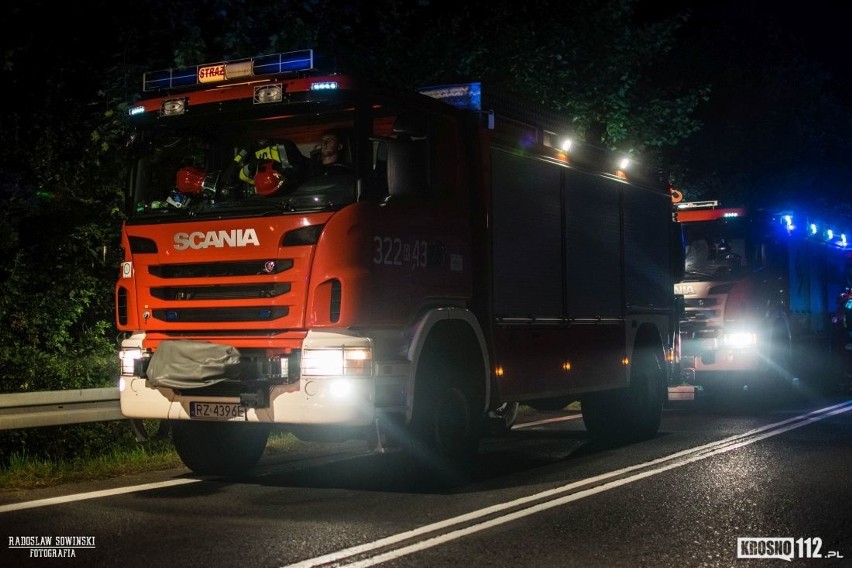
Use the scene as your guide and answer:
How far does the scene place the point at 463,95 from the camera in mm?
10180

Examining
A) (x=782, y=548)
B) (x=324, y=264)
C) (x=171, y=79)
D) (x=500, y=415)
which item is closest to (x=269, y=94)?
(x=171, y=79)

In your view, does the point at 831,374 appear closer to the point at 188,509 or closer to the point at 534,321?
the point at 534,321

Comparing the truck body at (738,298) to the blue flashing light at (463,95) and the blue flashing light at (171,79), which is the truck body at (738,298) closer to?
the blue flashing light at (463,95)

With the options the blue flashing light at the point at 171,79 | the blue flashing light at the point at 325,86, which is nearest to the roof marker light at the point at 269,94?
the blue flashing light at the point at 325,86

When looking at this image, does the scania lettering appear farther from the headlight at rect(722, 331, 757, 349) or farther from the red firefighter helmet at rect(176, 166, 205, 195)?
the headlight at rect(722, 331, 757, 349)

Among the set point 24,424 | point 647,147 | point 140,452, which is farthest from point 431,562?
point 647,147

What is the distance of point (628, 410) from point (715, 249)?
6520 mm

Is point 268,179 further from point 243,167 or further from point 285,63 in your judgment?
point 285,63

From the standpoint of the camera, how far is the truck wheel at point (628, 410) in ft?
42.9

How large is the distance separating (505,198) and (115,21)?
730 centimetres

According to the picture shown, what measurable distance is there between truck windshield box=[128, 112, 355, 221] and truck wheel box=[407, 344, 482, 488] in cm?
164

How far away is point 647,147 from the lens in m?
20.4

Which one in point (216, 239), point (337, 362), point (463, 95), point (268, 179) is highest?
point (463, 95)

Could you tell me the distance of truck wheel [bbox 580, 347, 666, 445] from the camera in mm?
13078
